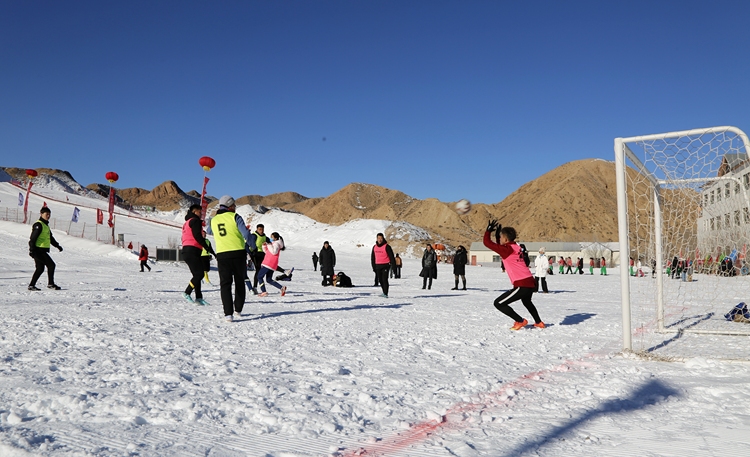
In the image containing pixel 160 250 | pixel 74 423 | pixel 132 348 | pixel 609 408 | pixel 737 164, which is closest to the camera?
pixel 74 423

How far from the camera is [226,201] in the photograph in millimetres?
7348

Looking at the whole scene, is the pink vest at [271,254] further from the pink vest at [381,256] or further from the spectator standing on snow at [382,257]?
the pink vest at [381,256]

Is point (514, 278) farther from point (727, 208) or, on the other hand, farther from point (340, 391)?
point (340, 391)

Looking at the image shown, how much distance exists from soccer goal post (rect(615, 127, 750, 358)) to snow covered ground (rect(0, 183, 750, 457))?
54.6 inches

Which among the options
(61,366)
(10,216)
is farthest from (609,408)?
(10,216)

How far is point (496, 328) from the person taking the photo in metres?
7.73

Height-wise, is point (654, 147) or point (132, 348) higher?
point (654, 147)

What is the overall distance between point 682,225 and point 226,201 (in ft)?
A: 23.3

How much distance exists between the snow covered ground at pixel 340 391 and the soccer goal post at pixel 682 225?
139 centimetres

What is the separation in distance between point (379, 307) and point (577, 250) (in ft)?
214

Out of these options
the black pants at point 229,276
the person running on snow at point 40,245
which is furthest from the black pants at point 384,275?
the person running on snow at point 40,245

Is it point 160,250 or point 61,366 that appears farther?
point 160,250

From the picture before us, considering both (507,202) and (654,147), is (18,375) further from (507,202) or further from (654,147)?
(507,202)

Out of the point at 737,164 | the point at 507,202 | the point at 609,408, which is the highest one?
the point at 507,202
